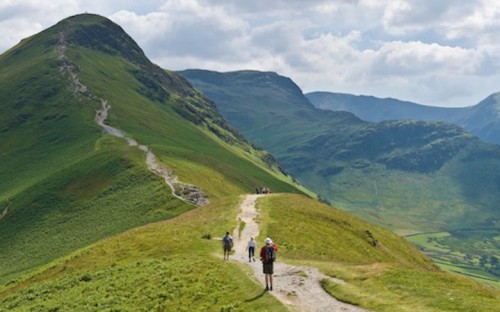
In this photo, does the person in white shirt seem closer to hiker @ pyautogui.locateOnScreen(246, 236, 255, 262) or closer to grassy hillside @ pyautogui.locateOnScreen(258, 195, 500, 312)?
hiker @ pyautogui.locateOnScreen(246, 236, 255, 262)

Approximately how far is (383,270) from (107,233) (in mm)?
65979

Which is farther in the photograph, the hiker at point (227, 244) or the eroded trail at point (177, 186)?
the eroded trail at point (177, 186)

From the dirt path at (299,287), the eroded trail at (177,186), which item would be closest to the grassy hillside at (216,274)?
the dirt path at (299,287)

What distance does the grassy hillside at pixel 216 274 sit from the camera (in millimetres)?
35094

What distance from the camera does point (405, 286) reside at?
119 ft

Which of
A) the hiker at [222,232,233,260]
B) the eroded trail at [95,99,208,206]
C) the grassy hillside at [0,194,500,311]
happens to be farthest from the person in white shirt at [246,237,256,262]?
the eroded trail at [95,99,208,206]

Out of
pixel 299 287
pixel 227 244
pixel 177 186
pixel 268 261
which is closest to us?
pixel 268 261

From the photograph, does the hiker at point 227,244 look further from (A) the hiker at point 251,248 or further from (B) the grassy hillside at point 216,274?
(A) the hiker at point 251,248

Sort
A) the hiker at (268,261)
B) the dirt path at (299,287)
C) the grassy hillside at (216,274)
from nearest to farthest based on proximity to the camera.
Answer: the dirt path at (299,287) < the grassy hillside at (216,274) < the hiker at (268,261)

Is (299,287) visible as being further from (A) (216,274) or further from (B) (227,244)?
(B) (227,244)

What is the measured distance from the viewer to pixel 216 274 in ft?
145

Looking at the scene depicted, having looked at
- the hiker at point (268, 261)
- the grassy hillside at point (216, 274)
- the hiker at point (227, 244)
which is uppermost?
the hiker at point (268, 261)

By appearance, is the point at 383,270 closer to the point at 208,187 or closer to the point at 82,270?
the point at 82,270

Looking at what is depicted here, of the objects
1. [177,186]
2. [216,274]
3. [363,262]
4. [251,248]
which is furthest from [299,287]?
[177,186]
